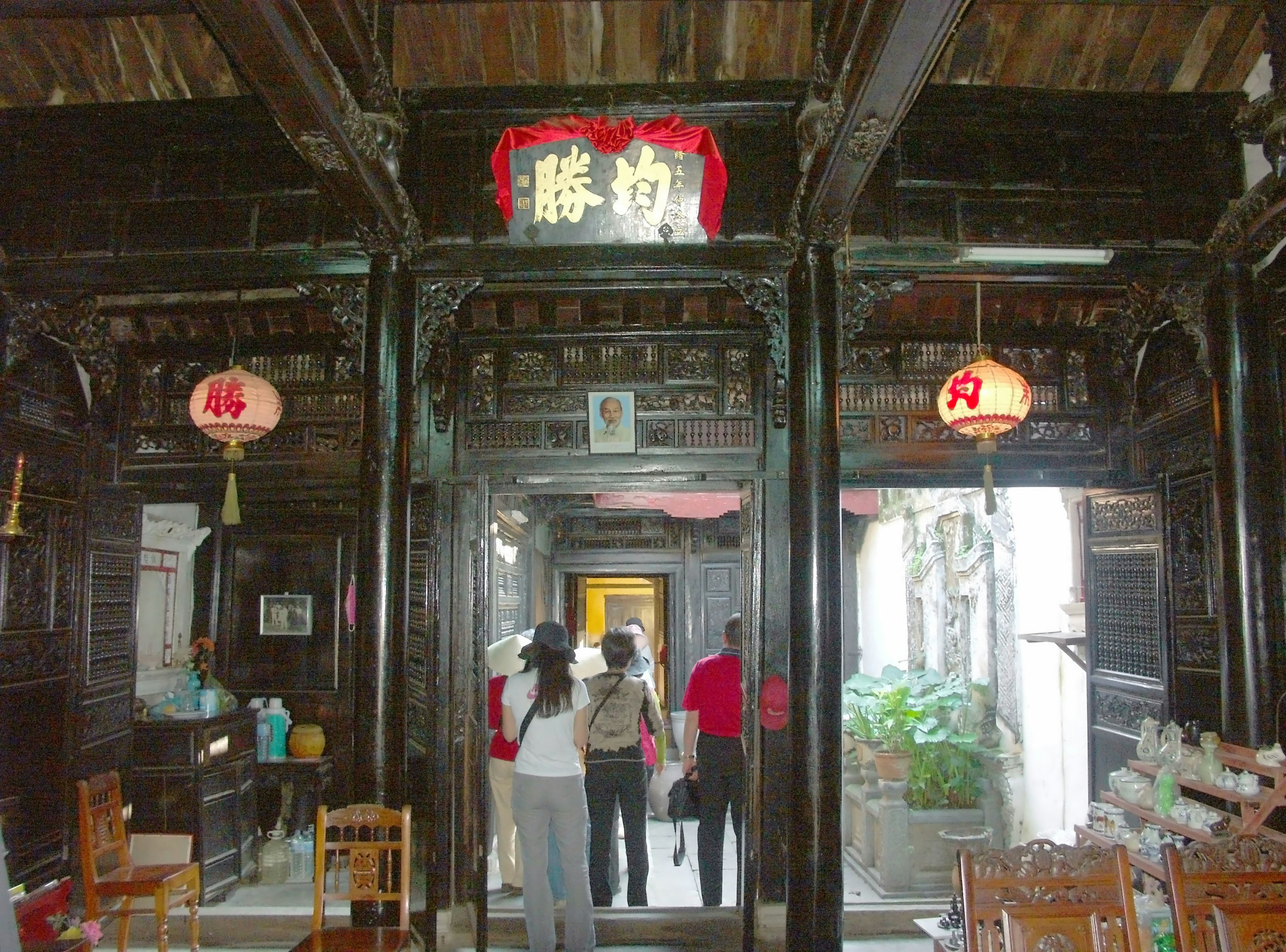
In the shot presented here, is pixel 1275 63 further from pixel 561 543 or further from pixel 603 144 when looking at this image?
pixel 561 543

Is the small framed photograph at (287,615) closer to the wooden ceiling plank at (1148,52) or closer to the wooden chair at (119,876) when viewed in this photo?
the wooden chair at (119,876)

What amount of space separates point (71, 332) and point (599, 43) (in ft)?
10.7

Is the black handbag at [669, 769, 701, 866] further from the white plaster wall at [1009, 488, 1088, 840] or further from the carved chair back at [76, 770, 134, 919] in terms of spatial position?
the carved chair back at [76, 770, 134, 919]

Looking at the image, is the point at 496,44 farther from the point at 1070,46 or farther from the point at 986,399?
the point at 986,399

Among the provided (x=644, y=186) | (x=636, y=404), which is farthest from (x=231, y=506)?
(x=644, y=186)

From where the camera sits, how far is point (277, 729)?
6.91 metres

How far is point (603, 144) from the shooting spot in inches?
160

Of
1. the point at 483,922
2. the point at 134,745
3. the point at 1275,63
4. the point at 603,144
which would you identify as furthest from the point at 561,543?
the point at 1275,63

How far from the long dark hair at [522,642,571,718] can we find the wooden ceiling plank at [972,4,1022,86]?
3.51 meters

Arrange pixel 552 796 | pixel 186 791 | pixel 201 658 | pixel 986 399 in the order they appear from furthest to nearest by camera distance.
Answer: pixel 201 658 → pixel 186 791 → pixel 986 399 → pixel 552 796

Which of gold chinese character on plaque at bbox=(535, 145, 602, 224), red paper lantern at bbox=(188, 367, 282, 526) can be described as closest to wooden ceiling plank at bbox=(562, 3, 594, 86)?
gold chinese character on plaque at bbox=(535, 145, 602, 224)

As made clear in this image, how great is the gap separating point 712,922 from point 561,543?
6.00 m

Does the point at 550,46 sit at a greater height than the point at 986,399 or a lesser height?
greater

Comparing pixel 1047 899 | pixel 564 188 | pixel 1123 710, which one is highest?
pixel 564 188
